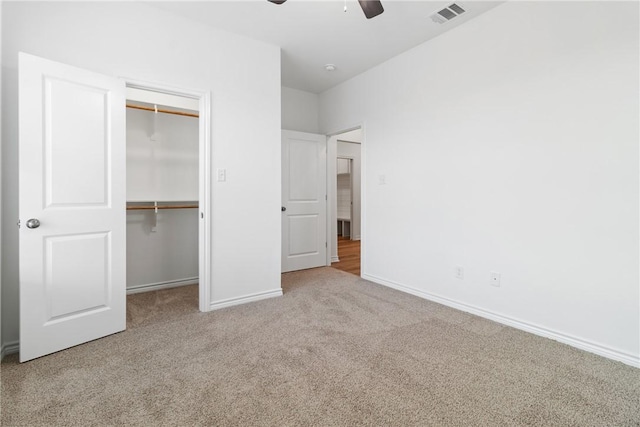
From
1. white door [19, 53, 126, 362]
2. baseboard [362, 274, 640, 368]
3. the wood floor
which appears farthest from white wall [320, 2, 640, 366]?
white door [19, 53, 126, 362]

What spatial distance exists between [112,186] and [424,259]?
2940mm

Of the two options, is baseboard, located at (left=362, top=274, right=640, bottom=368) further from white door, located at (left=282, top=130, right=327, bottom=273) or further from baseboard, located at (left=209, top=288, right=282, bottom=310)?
white door, located at (left=282, top=130, right=327, bottom=273)

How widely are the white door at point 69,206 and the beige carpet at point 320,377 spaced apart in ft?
0.72

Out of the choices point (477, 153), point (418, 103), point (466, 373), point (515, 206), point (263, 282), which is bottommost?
point (466, 373)

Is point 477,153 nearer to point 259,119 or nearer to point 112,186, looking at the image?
point 259,119

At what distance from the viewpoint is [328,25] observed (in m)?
2.83

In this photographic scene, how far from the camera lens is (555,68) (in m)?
2.26

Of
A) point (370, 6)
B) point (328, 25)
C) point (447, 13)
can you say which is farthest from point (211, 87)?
point (447, 13)

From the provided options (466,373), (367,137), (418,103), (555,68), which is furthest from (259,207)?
(555,68)

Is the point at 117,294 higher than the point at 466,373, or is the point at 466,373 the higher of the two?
the point at 117,294

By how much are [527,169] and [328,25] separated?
7.04 ft

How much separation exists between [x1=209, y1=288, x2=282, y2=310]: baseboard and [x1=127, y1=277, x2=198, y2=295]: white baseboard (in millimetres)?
1061

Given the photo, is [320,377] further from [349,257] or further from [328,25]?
[349,257]

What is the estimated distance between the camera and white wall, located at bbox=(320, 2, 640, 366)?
6.55 feet
